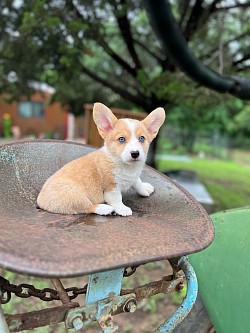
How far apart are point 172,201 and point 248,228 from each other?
437mm

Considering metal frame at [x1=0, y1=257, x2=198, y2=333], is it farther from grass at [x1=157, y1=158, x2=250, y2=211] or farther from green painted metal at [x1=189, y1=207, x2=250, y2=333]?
grass at [x1=157, y1=158, x2=250, y2=211]

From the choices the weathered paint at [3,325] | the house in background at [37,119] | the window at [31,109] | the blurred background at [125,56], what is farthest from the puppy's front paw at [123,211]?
the window at [31,109]

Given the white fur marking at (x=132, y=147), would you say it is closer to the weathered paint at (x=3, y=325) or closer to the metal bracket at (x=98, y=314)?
the metal bracket at (x=98, y=314)

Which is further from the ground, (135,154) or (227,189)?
(135,154)

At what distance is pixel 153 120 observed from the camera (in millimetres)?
1294

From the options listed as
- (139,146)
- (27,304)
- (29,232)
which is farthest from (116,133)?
(27,304)

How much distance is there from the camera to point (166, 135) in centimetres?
1730

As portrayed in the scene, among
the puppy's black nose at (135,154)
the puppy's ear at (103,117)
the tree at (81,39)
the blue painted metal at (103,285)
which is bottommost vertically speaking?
the blue painted metal at (103,285)

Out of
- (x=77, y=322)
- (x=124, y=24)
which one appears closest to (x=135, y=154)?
(x=77, y=322)

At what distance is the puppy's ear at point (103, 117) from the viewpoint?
123cm

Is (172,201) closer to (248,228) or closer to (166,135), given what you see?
(248,228)

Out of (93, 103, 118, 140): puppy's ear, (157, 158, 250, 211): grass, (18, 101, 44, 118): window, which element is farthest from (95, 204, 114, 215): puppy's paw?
(18, 101, 44, 118): window

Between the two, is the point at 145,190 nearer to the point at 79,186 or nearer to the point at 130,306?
the point at 79,186

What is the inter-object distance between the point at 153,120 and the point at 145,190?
29cm
